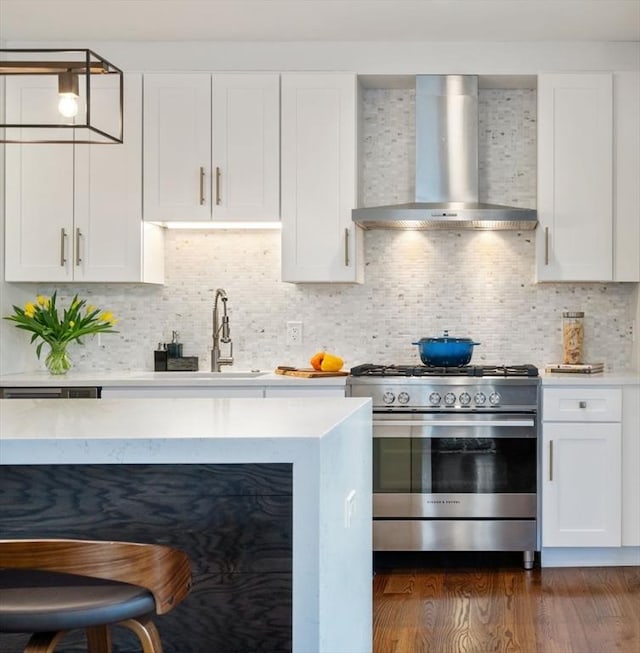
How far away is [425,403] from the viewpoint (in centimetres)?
434

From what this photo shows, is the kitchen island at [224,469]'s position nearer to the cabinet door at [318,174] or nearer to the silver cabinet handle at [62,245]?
the cabinet door at [318,174]

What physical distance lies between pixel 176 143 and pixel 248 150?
14.4 inches

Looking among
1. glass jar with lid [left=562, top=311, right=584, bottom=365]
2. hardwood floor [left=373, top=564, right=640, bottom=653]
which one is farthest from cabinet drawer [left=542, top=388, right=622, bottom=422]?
hardwood floor [left=373, top=564, right=640, bottom=653]

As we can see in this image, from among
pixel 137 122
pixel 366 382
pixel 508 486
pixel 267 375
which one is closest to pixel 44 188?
pixel 137 122

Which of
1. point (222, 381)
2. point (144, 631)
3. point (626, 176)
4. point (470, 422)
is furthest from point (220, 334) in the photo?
point (144, 631)

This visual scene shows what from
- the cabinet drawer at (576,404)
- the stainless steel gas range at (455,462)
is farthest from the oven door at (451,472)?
the cabinet drawer at (576,404)

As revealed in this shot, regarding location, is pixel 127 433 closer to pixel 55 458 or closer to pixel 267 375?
pixel 55 458

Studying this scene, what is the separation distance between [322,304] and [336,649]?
2953 millimetres

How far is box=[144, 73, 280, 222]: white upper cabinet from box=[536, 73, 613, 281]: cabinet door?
1.35 meters

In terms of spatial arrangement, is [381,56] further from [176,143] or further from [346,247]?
[176,143]

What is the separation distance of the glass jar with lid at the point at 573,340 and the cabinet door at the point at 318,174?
3.74 feet

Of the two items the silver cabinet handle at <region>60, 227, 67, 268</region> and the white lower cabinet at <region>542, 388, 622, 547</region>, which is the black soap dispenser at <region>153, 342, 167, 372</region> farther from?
the white lower cabinet at <region>542, 388, 622, 547</region>

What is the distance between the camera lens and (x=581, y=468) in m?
4.33

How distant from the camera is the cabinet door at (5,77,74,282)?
4.69 m
